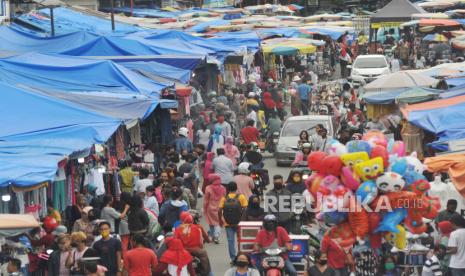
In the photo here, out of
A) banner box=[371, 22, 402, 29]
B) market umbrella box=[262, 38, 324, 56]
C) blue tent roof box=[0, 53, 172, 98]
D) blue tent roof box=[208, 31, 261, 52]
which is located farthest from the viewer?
banner box=[371, 22, 402, 29]

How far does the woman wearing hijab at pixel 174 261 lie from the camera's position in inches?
647

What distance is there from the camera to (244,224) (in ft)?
56.7

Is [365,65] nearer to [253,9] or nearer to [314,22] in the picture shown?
[314,22]

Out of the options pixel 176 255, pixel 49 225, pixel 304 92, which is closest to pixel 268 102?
pixel 304 92

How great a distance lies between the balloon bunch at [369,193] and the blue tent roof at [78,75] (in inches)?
400

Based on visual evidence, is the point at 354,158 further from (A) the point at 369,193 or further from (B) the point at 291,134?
(B) the point at 291,134

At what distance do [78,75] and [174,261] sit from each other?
10678 mm

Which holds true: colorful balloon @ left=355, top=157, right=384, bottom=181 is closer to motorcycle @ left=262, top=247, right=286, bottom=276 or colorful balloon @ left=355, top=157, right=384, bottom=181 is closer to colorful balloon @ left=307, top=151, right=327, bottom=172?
colorful balloon @ left=307, top=151, right=327, bottom=172

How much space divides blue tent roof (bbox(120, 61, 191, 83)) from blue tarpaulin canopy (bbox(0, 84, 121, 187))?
25.3 feet

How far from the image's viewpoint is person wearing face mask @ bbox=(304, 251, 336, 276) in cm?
1517

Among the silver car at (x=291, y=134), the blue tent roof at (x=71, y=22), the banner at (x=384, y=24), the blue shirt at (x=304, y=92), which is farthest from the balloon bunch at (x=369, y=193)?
the banner at (x=384, y=24)

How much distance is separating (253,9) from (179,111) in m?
49.4

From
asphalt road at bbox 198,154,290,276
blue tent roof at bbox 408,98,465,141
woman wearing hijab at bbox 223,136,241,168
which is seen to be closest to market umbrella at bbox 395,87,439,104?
blue tent roof at bbox 408,98,465,141

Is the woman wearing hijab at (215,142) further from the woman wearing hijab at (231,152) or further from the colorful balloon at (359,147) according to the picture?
the colorful balloon at (359,147)
